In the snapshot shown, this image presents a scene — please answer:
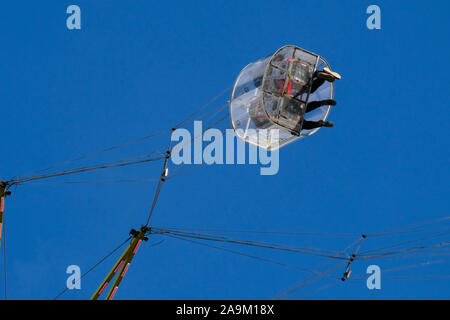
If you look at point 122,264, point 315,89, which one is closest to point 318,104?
point 315,89

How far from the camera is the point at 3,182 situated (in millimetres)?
33719

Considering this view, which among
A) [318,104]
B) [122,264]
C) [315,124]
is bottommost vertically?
[122,264]

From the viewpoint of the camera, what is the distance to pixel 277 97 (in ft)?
101

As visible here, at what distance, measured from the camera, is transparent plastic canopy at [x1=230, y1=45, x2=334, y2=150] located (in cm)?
3067

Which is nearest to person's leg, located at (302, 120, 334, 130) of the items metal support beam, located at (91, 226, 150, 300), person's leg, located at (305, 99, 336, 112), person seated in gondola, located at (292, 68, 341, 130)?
person seated in gondola, located at (292, 68, 341, 130)

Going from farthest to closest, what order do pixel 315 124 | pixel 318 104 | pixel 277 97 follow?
1. pixel 318 104
2. pixel 315 124
3. pixel 277 97

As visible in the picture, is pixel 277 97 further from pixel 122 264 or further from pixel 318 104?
pixel 122 264

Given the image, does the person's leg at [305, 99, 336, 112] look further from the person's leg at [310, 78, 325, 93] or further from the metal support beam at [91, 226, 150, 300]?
the metal support beam at [91, 226, 150, 300]

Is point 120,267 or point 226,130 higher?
point 226,130

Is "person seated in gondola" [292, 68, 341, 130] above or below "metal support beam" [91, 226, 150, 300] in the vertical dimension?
above
